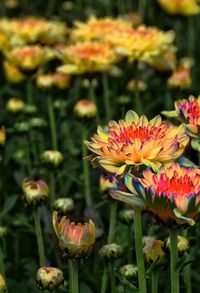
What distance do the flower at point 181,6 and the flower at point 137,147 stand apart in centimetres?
159

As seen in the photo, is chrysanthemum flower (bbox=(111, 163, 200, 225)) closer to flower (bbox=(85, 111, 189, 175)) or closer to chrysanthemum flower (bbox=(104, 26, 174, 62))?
flower (bbox=(85, 111, 189, 175))

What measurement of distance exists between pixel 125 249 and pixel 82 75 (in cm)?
75

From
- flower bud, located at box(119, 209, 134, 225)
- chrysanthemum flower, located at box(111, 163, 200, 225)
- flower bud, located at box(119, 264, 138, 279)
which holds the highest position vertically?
chrysanthemum flower, located at box(111, 163, 200, 225)

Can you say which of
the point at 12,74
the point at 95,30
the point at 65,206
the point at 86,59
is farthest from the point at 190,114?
the point at 12,74

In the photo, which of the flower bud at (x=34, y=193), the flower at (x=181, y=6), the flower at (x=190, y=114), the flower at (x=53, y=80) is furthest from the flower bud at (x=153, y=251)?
the flower at (x=181, y=6)

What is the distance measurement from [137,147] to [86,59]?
1.06m

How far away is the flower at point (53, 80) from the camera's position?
2363 millimetres

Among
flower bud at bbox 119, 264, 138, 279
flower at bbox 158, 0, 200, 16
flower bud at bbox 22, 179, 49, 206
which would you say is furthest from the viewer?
flower at bbox 158, 0, 200, 16

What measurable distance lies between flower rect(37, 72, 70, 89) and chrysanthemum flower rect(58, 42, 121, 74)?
86 mm

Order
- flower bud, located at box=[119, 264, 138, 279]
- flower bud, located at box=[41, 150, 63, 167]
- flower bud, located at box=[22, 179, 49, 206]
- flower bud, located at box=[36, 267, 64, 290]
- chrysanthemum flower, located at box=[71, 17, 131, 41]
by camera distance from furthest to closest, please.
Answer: chrysanthemum flower, located at box=[71, 17, 131, 41]
flower bud, located at box=[41, 150, 63, 167]
flower bud, located at box=[22, 179, 49, 206]
flower bud, located at box=[119, 264, 138, 279]
flower bud, located at box=[36, 267, 64, 290]

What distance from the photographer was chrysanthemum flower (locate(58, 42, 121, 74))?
2.23 meters

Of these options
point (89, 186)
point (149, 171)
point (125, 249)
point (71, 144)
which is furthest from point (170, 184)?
point (71, 144)

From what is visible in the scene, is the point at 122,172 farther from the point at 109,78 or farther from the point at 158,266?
the point at 109,78

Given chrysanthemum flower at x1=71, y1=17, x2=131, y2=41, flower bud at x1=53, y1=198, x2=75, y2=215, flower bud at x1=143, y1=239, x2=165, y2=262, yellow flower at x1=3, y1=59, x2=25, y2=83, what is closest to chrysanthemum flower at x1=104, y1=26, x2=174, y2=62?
chrysanthemum flower at x1=71, y1=17, x2=131, y2=41
